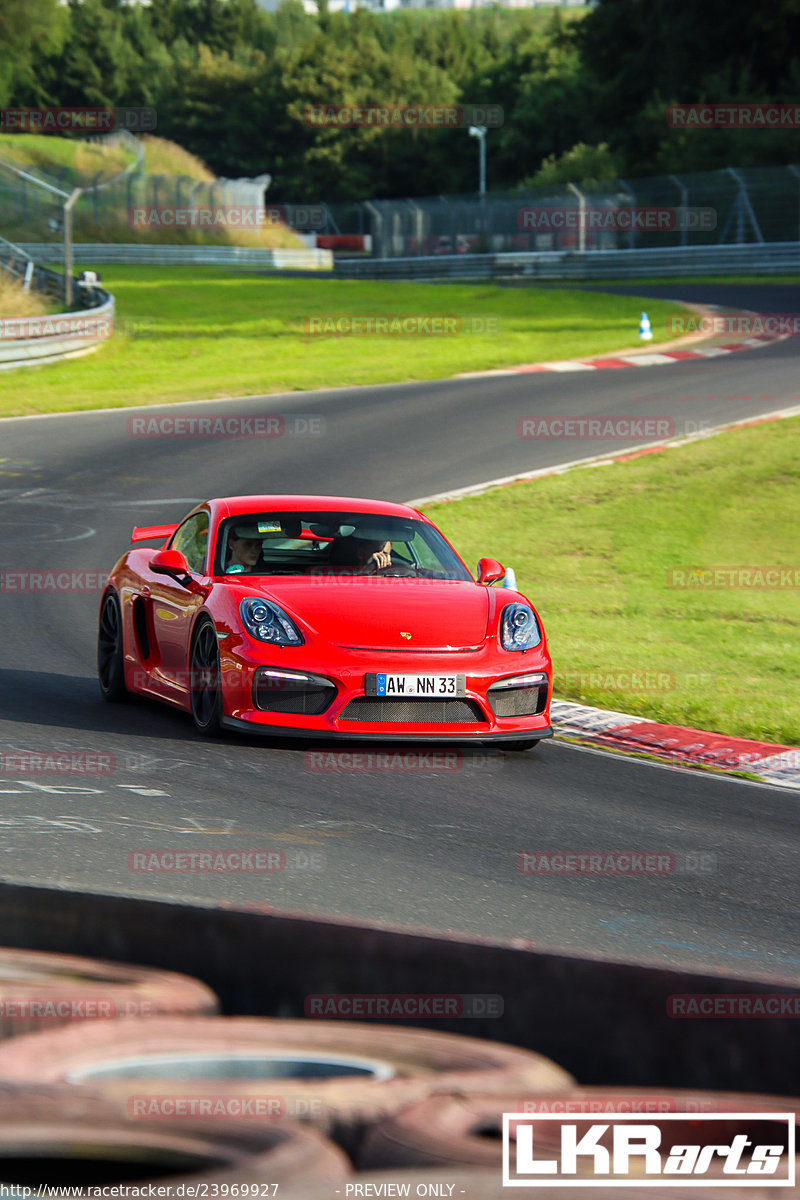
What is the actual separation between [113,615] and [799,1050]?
24.7 feet

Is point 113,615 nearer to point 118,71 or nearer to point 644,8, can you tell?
A: point 644,8

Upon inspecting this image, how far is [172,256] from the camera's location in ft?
226

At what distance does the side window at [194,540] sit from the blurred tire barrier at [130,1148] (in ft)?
22.3

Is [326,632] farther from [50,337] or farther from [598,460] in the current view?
[50,337]

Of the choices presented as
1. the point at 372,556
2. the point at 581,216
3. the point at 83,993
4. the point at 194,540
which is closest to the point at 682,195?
the point at 581,216

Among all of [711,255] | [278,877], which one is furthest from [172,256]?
[278,877]

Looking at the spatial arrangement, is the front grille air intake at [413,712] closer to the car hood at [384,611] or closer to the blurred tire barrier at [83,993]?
the car hood at [384,611]

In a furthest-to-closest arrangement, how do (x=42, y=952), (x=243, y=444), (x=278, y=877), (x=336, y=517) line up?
(x=243, y=444)
(x=336, y=517)
(x=278, y=877)
(x=42, y=952)

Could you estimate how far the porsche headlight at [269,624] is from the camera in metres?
8.60

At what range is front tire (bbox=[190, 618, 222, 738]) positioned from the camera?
8727 mm

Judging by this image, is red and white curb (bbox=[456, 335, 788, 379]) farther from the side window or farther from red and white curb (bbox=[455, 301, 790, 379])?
the side window

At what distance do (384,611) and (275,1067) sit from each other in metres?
5.71

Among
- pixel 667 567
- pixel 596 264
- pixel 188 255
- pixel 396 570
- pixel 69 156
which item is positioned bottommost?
pixel 667 567

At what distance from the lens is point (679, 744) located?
31.0ft
